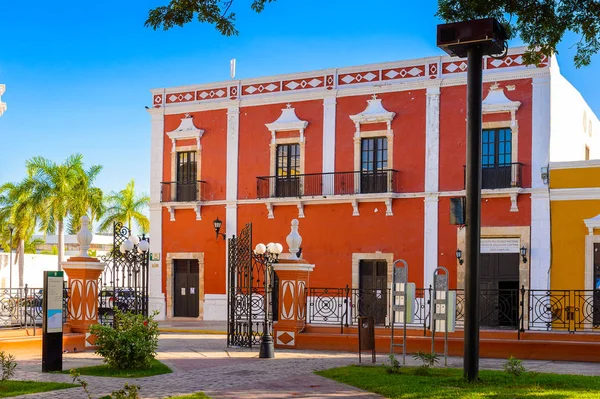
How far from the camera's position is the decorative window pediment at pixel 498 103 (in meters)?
23.1

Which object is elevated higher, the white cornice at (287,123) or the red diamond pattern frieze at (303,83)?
the red diamond pattern frieze at (303,83)

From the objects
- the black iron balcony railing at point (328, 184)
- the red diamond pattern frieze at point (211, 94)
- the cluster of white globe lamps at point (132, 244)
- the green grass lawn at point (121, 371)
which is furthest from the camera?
the red diamond pattern frieze at point (211, 94)

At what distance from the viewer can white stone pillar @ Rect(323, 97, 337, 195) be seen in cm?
2573

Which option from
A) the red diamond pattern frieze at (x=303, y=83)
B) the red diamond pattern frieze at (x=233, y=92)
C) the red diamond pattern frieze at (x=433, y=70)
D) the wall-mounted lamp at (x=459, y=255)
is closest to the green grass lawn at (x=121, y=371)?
the wall-mounted lamp at (x=459, y=255)

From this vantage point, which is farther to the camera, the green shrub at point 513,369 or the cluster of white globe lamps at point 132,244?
the cluster of white globe lamps at point 132,244

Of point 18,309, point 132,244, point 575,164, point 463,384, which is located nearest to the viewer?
point 463,384

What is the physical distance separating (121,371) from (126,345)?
1.26 feet

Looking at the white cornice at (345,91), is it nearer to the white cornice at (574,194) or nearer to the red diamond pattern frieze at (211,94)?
the red diamond pattern frieze at (211,94)

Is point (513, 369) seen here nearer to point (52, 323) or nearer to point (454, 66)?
point (52, 323)

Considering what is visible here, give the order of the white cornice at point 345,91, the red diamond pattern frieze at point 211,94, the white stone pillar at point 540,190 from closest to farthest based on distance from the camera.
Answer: the white stone pillar at point 540,190
the white cornice at point 345,91
the red diamond pattern frieze at point 211,94

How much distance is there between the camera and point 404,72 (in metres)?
24.7

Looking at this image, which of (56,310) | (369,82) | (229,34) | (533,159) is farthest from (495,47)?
(369,82)

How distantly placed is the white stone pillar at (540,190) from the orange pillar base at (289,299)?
8.98 metres

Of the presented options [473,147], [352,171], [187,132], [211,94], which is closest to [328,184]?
[352,171]
